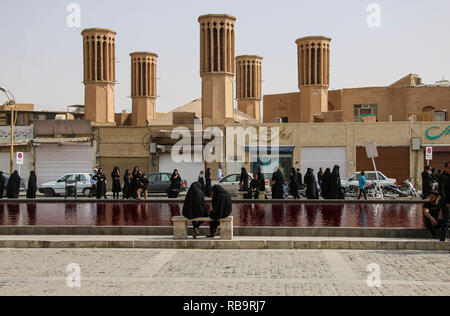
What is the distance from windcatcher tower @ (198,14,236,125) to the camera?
38.2m

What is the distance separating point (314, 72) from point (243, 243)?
34366 millimetres

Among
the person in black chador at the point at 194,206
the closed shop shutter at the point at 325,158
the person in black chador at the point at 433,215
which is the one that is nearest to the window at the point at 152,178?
the closed shop shutter at the point at 325,158

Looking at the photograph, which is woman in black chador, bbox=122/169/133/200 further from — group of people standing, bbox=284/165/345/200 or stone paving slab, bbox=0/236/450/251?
stone paving slab, bbox=0/236/450/251

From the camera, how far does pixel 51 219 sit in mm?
16469

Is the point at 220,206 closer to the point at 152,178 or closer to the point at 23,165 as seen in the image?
the point at 152,178

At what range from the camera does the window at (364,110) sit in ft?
138

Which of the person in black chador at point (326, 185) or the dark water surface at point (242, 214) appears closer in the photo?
the dark water surface at point (242, 214)

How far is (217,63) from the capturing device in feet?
126

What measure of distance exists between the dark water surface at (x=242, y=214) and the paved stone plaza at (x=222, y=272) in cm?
333

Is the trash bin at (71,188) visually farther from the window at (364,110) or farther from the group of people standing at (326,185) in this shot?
the window at (364,110)

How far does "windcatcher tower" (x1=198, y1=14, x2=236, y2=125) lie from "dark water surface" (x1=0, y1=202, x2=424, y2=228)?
17.6 meters

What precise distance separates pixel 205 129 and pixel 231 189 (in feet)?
31.6

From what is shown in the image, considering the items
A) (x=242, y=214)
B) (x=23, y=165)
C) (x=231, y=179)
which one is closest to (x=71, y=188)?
(x=231, y=179)
